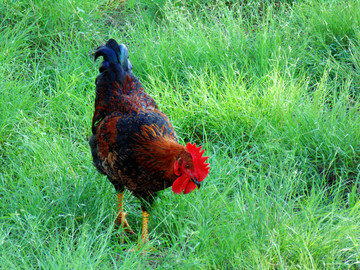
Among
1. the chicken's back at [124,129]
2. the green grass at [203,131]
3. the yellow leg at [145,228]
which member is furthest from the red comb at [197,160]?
the yellow leg at [145,228]

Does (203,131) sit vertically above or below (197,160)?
below

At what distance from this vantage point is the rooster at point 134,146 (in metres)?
2.89

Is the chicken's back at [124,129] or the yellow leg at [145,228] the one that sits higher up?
the chicken's back at [124,129]

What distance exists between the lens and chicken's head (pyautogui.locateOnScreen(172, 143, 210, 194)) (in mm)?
2818

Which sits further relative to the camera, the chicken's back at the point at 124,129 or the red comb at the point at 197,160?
the chicken's back at the point at 124,129

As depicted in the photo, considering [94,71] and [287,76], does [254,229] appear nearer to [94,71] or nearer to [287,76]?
[287,76]

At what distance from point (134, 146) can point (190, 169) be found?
448mm

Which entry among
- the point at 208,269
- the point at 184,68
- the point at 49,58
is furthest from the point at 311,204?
the point at 49,58

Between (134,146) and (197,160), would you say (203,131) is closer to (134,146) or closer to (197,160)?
(134,146)

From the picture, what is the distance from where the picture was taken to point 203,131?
4.17 m

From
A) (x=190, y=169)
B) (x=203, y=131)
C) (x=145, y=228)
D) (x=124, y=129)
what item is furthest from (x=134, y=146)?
(x=203, y=131)

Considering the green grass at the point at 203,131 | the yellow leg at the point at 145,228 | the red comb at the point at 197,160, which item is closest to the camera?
the red comb at the point at 197,160

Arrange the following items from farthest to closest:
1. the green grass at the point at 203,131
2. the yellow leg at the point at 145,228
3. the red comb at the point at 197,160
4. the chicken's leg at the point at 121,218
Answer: the chicken's leg at the point at 121,218
the yellow leg at the point at 145,228
the green grass at the point at 203,131
the red comb at the point at 197,160

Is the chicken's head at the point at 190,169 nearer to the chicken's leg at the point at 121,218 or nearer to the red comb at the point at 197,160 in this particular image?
the red comb at the point at 197,160
